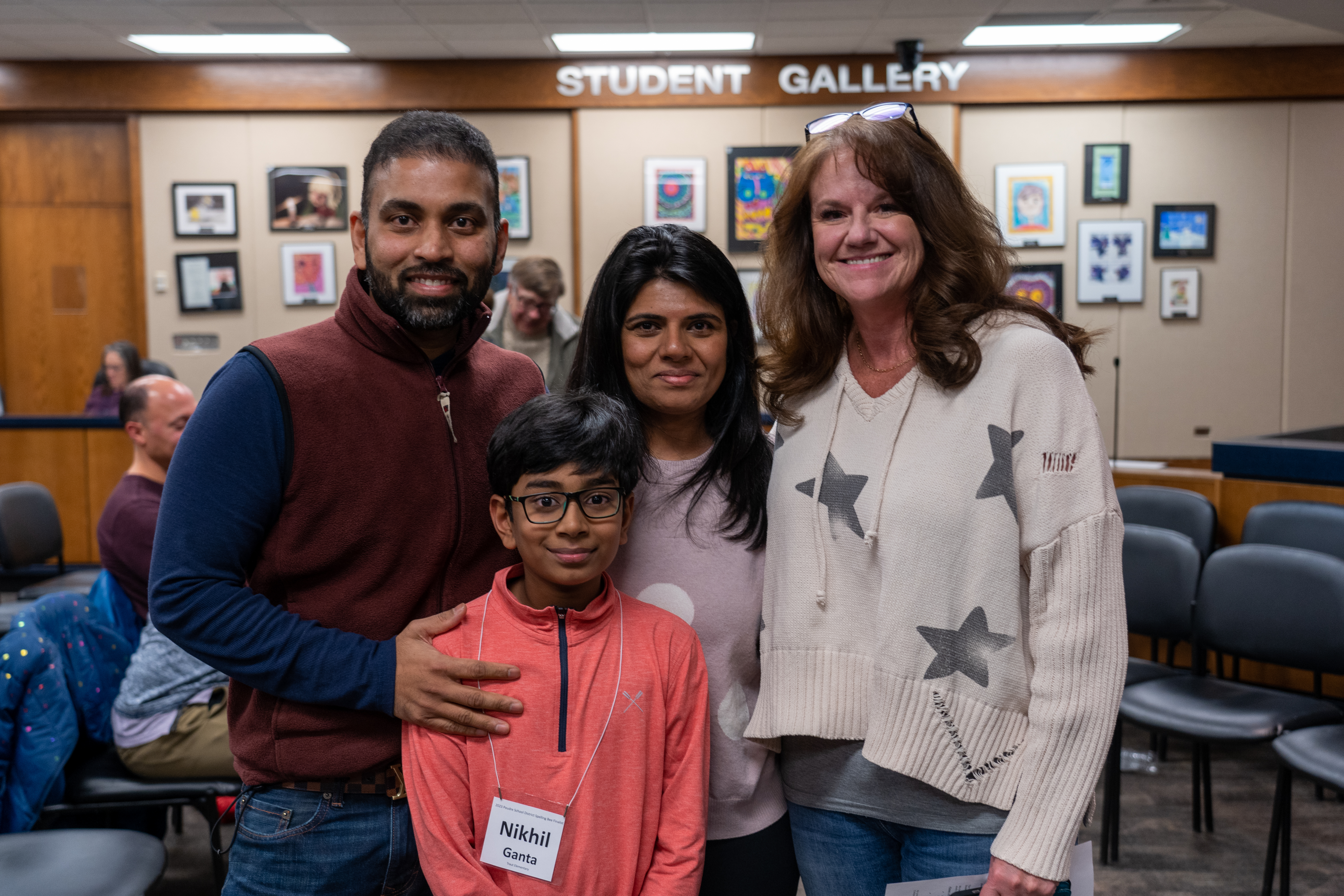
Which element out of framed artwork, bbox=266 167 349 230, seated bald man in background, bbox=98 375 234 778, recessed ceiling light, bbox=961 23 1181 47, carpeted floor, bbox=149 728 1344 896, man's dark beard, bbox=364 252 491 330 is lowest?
carpeted floor, bbox=149 728 1344 896

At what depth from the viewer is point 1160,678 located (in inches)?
125

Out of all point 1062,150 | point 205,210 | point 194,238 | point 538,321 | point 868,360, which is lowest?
point 868,360

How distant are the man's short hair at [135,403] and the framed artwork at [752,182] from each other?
15.4 feet

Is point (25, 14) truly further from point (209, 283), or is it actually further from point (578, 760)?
point (578, 760)

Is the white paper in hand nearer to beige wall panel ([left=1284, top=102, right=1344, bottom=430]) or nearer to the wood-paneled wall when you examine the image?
beige wall panel ([left=1284, top=102, right=1344, bottom=430])

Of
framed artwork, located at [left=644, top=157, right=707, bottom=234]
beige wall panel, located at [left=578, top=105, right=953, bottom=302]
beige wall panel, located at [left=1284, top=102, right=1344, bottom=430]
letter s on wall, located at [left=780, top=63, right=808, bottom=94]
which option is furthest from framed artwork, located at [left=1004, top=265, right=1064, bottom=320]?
framed artwork, located at [left=644, top=157, right=707, bottom=234]

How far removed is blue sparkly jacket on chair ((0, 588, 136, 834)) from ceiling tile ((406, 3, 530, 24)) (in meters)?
4.58

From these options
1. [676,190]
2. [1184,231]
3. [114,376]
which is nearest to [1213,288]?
[1184,231]

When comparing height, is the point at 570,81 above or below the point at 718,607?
above

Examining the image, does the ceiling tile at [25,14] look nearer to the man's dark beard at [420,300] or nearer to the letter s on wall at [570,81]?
the letter s on wall at [570,81]

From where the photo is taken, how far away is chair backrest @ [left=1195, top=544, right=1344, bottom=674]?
2.92 metres

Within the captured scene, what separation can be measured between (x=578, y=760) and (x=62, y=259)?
8.06 metres

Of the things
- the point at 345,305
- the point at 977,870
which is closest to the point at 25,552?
the point at 345,305

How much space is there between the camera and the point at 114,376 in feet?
21.6
